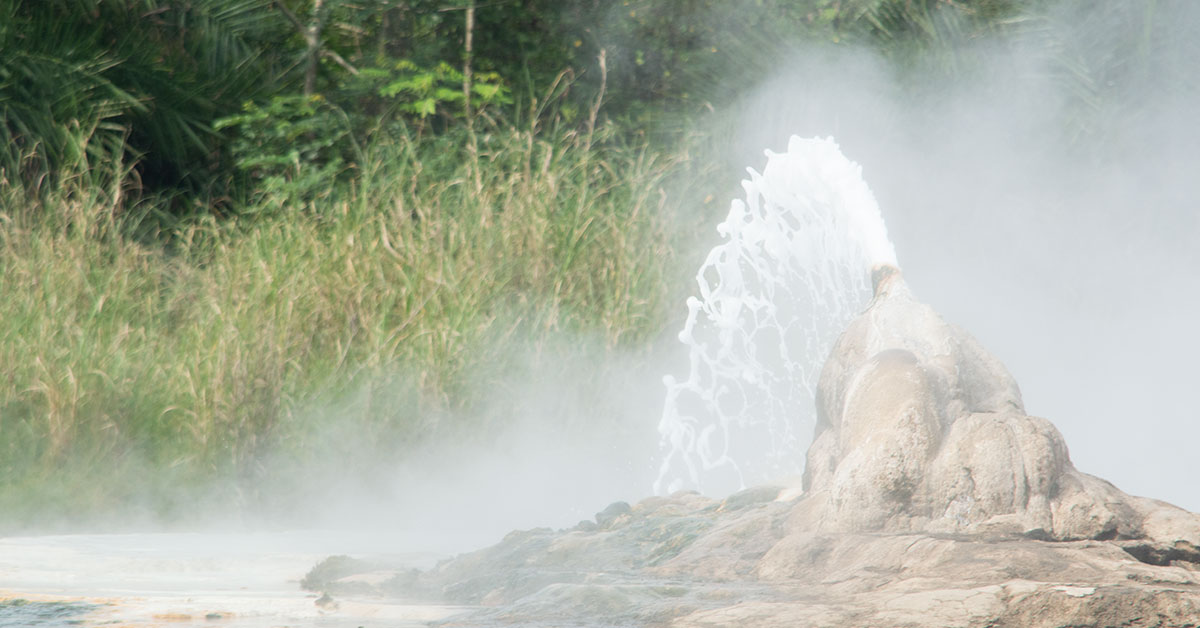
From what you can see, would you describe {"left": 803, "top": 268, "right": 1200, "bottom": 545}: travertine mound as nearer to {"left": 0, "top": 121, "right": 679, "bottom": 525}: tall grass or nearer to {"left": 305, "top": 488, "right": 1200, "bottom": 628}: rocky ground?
{"left": 305, "top": 488, "right": 1200, "bottom": 628}: rocky ground

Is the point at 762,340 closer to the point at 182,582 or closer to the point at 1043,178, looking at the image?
the point at 1043,178

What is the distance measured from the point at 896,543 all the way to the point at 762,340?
311 cm

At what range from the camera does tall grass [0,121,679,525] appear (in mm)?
4996

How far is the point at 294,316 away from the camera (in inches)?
221

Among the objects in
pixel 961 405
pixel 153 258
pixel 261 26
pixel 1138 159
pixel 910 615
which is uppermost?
pixel 261 26

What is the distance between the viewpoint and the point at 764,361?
19.4ft

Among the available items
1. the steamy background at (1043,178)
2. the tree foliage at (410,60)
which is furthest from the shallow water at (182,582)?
the tree foliage at (410,60)

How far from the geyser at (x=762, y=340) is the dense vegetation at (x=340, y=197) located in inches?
27.9

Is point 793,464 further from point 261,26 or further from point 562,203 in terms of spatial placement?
point 261,26

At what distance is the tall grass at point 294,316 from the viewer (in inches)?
197

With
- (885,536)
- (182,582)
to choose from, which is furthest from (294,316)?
(885,536)

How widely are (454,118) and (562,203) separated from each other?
82.7 inches

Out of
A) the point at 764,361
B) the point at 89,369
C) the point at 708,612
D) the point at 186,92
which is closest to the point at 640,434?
the point at 764,361

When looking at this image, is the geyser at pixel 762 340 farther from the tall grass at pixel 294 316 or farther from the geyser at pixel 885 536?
the tall grass at pixel 294 316
